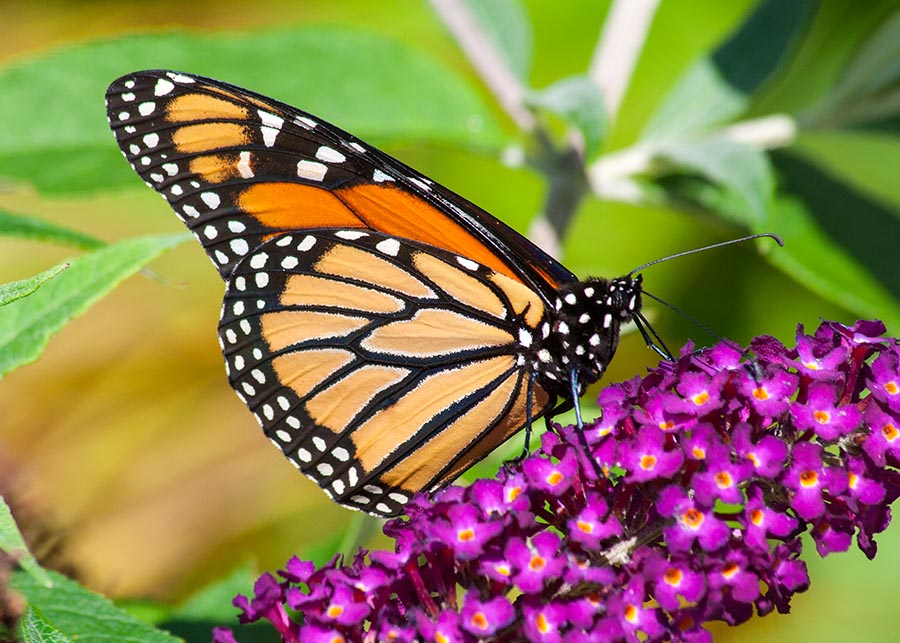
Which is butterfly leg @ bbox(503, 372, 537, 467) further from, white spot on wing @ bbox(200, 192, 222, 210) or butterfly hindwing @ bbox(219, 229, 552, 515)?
white spot on wing @ bbox(200, 192, 222, 210)

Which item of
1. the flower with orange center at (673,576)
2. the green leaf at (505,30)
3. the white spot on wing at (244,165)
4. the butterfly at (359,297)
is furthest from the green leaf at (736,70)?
the flower with orange center at (673,576)

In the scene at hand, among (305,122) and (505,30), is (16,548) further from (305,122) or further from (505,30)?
(505,30)

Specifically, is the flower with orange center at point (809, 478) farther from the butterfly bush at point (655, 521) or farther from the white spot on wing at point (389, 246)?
the white spot on wing at point (389, 246)

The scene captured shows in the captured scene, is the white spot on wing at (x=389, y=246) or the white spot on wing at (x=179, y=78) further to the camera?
the white spot on wing at (x=389, y=246)

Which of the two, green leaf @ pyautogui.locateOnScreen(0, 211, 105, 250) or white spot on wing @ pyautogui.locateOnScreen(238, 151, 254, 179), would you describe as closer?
green leaf @ pyautogui.locateOnScreen(0, 211, 105, 250)

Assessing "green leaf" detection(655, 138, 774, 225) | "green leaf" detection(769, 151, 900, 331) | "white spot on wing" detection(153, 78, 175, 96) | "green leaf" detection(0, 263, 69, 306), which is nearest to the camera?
"green leaf" detection(0, 263, 69, 306)

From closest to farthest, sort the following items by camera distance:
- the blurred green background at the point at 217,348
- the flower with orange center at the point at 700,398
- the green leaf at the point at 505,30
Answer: the flower with orange center at the point at 700,398
the green leaf at the point at 505,30
the blurred green background at the point at 217,348

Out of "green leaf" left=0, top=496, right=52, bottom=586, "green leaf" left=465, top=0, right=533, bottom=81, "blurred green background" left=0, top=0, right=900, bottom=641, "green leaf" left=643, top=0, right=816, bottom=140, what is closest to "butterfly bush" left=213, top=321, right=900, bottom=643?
"green leaf" left=0, top=496, right=52, bottom=586

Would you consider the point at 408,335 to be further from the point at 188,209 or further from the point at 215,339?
the point at 215,339
